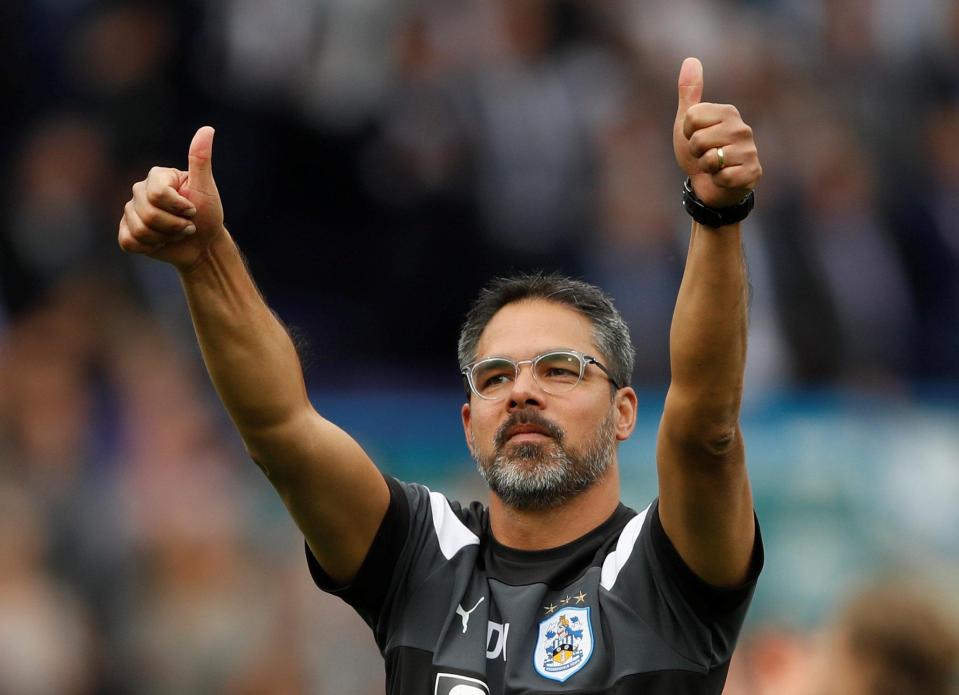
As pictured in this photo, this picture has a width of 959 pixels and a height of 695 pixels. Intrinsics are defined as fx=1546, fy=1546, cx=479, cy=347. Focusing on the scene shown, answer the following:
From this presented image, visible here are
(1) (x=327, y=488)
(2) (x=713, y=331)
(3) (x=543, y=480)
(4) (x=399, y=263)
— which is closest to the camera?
(2) (x=713, y=331)

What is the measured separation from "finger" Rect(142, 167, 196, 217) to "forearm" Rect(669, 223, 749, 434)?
1140 mm

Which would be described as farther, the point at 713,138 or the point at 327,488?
the point at 327,488

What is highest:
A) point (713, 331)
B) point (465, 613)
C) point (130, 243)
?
point (130, 243)

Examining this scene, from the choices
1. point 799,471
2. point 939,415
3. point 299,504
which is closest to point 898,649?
point 299,504

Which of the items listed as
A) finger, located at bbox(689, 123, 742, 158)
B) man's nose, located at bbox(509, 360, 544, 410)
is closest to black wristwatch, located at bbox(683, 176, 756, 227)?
finger, located at bbox(689, 123, 742, 158)

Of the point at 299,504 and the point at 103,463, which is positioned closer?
the point at 299,504

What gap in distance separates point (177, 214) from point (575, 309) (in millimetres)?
1165

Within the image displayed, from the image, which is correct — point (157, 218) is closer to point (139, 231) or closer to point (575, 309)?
point (139, 231)

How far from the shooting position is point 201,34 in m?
8.88

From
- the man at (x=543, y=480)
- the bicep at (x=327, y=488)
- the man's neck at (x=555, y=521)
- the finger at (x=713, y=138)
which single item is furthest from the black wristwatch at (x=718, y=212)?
the bicep at (x=327, y=488)

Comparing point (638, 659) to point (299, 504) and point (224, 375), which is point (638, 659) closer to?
point (299, 504)

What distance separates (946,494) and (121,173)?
15.1ft

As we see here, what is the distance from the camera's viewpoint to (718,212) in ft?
10.9

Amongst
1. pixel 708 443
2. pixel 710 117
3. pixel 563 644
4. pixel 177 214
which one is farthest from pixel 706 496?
pixel 177 214
